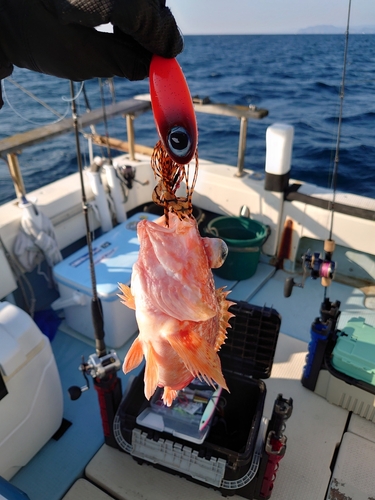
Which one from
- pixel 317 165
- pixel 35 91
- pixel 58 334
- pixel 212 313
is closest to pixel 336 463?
pixel 212 313

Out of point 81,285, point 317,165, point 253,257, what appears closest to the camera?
point 81,285

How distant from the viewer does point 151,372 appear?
1491mm

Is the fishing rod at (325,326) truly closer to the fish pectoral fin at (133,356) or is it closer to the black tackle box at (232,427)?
the black tackle box at (232,427)

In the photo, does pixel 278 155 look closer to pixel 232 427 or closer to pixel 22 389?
pixel 232 427

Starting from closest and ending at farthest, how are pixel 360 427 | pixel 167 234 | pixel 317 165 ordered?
pixel 167 234, pixel 360 427, pixel 317 165

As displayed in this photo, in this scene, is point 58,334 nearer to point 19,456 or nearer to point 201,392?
point 19,456

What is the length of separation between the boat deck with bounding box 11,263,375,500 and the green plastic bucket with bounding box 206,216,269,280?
1378 mm

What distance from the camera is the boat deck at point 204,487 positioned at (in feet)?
9.18

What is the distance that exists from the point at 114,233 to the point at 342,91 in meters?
2.77

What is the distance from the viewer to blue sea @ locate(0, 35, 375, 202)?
4.30 metres

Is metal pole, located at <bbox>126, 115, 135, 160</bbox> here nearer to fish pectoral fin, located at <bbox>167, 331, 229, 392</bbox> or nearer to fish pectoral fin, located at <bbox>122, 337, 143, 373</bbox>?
fish pectoral fin, located at <bbox>122, 337, 143, 373</bbox>

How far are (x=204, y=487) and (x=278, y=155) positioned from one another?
3506 millimetres

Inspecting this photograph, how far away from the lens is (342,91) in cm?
346

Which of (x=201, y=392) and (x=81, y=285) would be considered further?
(x=81, y=285)
